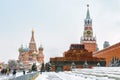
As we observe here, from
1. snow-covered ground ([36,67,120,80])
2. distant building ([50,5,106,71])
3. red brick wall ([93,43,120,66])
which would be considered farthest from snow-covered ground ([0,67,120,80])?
red brick wall ([93,43,120,66])

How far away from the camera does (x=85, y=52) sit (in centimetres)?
12512

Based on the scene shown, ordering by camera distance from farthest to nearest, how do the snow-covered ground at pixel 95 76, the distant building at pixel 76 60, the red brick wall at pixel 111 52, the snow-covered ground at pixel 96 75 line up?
the distant building at pixel 76 60 → the red brick wall at pixel 111 52 → the snow-covered ground at pixel 96 75 → the snow-covered ground at pixel 95 76

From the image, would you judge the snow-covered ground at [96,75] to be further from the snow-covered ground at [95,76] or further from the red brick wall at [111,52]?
the red brick wall at [111,52]

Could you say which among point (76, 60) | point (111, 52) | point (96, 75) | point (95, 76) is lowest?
point (95, 76)

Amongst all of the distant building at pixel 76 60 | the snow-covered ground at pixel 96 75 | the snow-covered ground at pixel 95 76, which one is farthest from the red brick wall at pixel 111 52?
the snow-covered ground at pixel 96 75

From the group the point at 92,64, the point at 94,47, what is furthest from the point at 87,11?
the point at 92,64

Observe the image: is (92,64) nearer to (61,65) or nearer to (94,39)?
(61,65)

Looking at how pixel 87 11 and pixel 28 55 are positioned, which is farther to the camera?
pixel 28 55

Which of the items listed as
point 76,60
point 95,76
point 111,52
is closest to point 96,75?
point 95,76

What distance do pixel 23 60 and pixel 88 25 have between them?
56.6 metres

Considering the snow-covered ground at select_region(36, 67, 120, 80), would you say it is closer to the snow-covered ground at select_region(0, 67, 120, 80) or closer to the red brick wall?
the snow-covered ground at select_region(0, 67, 120, 80)

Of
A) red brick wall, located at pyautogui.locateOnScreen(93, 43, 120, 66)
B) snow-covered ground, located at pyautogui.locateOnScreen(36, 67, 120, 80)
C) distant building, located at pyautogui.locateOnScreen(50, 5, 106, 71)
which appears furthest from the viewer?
distant building, located at pyautogui.locateOnScreen(50, 5, 106, 71)

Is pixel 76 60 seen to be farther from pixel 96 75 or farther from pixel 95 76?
pixel 95 76

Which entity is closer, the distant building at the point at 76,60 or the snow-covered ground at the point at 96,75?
the snow-covered ground at the point at 96,75
